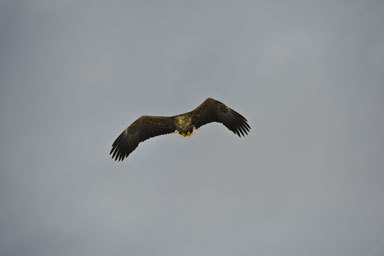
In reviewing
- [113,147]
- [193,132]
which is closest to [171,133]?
[193,132]

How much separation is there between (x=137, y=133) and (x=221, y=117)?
3458 millimetres

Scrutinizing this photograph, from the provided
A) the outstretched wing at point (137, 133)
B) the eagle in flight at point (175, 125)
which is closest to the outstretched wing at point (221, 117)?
the eagle in flight at point (175, 125)

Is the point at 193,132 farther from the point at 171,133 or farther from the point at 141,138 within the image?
the point at 141,138

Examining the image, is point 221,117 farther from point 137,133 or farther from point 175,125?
point 137,133

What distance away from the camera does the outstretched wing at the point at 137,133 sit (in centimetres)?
1738

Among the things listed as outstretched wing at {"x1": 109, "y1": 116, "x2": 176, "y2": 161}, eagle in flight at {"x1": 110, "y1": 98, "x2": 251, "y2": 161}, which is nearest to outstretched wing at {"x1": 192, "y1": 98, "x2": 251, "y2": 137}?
eagle in flight at {"x1": 110, "y1": 98, "x2": 251, "y2": 161}

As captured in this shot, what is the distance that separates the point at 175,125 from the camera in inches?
685

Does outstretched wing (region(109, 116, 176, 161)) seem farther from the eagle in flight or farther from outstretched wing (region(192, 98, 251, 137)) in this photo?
outstretched wing (region(192, 98, 251, 137))

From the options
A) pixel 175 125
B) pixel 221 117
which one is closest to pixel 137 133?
pixel 175 125

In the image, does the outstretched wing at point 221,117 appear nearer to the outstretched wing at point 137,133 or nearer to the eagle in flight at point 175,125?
the eagle in flight at point 175,125

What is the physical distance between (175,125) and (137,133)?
1579 millimetres

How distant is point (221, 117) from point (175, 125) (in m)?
1.88

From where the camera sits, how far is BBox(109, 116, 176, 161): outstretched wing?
684 inches

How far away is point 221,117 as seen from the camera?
57.3 ft
